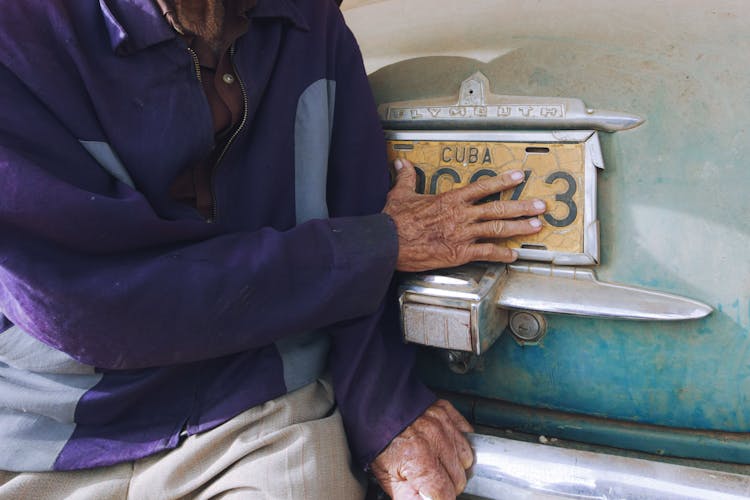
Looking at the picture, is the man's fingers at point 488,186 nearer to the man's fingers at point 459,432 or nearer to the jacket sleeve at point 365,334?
the jacket sleeve at point 365,334

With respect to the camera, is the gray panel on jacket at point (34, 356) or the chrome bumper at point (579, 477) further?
the gray panel on jacket at point (34, 356)

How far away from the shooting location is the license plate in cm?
106

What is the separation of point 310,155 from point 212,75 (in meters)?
0.22

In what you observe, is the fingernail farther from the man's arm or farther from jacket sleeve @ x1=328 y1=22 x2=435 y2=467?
jacket sleeve @ x1=328 y1=22 x2=435 y2=467

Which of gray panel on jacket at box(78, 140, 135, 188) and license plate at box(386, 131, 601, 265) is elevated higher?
gray panel on jacket at box(78, 140, 135, 188)

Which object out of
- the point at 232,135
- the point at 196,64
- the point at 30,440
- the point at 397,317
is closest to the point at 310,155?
the point at 232,135

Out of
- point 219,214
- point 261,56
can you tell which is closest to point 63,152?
point 219,214

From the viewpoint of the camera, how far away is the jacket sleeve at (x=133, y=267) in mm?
920

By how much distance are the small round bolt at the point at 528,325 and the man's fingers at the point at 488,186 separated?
219 millimetres

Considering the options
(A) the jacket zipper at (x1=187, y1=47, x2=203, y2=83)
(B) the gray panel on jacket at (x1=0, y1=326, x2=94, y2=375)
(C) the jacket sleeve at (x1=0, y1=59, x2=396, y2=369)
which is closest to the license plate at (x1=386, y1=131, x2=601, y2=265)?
(C) the jacket sleeve at (x1=0, y1=59, x2=396, y2=369)

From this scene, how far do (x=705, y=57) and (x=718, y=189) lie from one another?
0.21 m

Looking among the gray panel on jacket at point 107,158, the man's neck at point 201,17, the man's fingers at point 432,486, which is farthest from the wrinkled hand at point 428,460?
the man's neck at point 201,17

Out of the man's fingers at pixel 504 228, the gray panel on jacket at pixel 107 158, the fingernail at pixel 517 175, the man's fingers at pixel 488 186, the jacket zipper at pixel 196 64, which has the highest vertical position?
the jacket zipper at pixel 196 64

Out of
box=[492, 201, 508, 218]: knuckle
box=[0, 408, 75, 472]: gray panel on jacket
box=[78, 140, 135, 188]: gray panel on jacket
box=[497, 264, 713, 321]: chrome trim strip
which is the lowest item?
box=[0, 408, 75, 472]: gray panel on jacket
